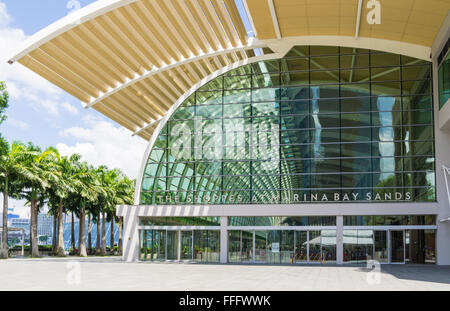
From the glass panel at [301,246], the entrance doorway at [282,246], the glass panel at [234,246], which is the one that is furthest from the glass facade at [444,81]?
the glass panel at [234,246]

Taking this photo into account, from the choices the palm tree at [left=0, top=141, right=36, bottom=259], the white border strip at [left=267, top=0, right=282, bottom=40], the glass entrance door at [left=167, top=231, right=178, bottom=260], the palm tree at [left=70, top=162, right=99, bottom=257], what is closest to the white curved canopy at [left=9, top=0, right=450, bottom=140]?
the white border strip at [left=267, top=0, right=282, bottom=40]

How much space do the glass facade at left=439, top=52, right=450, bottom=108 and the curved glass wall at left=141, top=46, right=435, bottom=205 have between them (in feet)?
4.08

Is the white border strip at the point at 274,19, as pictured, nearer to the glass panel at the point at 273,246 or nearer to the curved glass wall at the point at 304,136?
the curved glass wall at the point at 304,136

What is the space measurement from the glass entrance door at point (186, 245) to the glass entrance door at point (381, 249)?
11.2 m

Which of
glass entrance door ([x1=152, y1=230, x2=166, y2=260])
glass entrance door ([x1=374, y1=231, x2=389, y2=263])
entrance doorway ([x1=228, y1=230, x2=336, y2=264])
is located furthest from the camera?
glass entrance door ([x1=152, y1=230, x2=166, y2=260])

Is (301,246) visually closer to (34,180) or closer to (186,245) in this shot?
(186,245)

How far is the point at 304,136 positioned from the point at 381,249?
806cm

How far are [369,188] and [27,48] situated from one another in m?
20.8

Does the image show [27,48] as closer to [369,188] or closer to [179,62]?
[179,62]

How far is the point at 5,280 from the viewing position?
1855 cm

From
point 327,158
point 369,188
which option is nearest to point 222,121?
point 327,158

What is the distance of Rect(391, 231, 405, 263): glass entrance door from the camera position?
31.4 meters

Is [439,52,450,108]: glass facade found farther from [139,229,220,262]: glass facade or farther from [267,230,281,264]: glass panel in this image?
[139,229,220,262]: glass facade

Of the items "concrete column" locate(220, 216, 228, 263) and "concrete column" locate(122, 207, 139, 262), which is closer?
"concrete column" locate(220, 216, 228, 263)
